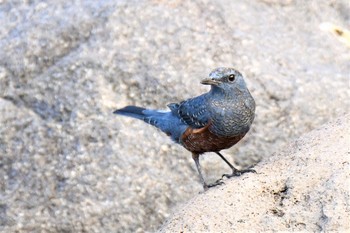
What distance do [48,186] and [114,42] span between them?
4.66 ft

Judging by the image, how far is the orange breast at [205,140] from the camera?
5945 millimetres

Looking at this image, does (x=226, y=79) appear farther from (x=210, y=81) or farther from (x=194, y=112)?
(x=194, y=112)

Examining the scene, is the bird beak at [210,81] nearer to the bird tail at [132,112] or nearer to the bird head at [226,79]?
the bird head at [226,79]

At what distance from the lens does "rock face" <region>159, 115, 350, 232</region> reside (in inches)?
173

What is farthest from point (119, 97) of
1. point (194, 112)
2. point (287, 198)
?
point (287, 198)

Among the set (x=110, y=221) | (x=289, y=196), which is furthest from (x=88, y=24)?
(x=289, y=196)

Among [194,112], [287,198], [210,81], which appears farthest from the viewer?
[194,112]

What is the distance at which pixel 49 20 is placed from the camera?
7391 millimetres

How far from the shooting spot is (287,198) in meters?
4.65

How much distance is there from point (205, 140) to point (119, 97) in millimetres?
1260

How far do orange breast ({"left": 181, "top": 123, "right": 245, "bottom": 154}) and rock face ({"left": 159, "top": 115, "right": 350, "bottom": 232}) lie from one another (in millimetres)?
697

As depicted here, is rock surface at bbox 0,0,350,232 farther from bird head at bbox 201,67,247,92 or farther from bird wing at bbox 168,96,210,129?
bird head at bbox 201,67,247,92

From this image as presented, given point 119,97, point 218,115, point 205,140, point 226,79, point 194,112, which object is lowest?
point 119,97

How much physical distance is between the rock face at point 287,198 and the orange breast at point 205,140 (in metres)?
0.70
